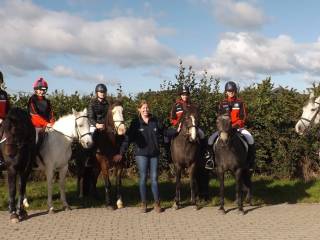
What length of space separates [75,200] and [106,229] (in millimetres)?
3113

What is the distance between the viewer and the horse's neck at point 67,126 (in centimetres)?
988

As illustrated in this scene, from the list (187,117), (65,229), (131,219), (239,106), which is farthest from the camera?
(239,106)

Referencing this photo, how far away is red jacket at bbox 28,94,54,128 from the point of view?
9770mm

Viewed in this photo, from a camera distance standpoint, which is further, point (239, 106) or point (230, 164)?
point (239, 106)

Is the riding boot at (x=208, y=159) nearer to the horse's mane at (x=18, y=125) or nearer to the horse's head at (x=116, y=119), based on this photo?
the horse's head at (x=116, y=119)

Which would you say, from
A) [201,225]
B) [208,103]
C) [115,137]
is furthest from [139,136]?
[208,103]

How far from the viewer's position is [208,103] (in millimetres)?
13352

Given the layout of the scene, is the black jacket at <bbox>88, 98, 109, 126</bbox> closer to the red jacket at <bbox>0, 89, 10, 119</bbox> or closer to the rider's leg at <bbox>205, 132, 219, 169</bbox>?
the red jacket at <bbox>0, 89, 10, 119</bbox>

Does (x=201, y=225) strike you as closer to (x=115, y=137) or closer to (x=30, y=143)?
(x=115, y=137)

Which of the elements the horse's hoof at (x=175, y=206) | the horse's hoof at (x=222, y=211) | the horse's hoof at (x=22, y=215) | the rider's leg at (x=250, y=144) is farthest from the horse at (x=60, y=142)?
the rider's leg at (x=250, y=144)

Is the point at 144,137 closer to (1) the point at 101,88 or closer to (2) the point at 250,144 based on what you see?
(1) the point at 101,88

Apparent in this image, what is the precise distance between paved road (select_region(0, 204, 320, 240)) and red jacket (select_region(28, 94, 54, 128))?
6.41 feet

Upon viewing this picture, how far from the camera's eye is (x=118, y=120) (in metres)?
9.55

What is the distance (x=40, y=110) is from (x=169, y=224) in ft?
12.6
